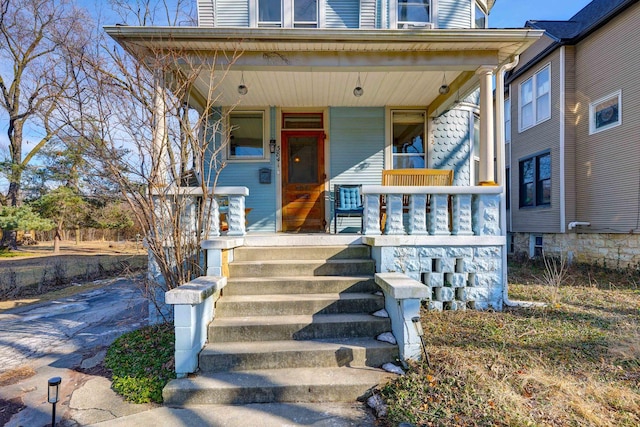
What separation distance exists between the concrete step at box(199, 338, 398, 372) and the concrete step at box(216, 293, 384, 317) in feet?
1.37

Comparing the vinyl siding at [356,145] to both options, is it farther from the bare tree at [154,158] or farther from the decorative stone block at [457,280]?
the bare tree at [154,158]

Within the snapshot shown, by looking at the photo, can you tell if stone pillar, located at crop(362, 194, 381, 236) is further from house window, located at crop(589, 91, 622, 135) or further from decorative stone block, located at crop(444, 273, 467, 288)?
house window, located at crop(589, 91, 622, 135)

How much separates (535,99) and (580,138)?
1.80 m

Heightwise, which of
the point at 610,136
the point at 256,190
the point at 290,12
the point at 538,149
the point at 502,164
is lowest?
the point at 256,190

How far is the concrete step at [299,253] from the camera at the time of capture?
12.7 ft

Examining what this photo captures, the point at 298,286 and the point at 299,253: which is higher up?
the point at 299,253

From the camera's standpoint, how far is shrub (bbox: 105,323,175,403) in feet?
8.26

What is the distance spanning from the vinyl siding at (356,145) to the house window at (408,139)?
0.95ft

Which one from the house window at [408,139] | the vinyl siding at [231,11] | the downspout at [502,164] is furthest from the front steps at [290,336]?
the vinyl siding at [231,11]

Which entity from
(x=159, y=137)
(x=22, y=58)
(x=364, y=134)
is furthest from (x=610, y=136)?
(x=22, y=58)

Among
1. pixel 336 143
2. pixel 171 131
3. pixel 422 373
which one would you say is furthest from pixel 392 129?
pixel 422 373

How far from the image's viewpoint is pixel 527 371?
2484 mm

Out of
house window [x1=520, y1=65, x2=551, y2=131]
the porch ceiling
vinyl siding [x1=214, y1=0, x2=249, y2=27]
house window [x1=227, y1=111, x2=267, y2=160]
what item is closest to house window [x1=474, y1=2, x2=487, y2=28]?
house window [x1=520, y1=65, x2=551, y2=131]

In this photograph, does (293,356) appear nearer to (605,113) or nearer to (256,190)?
(256,190)
